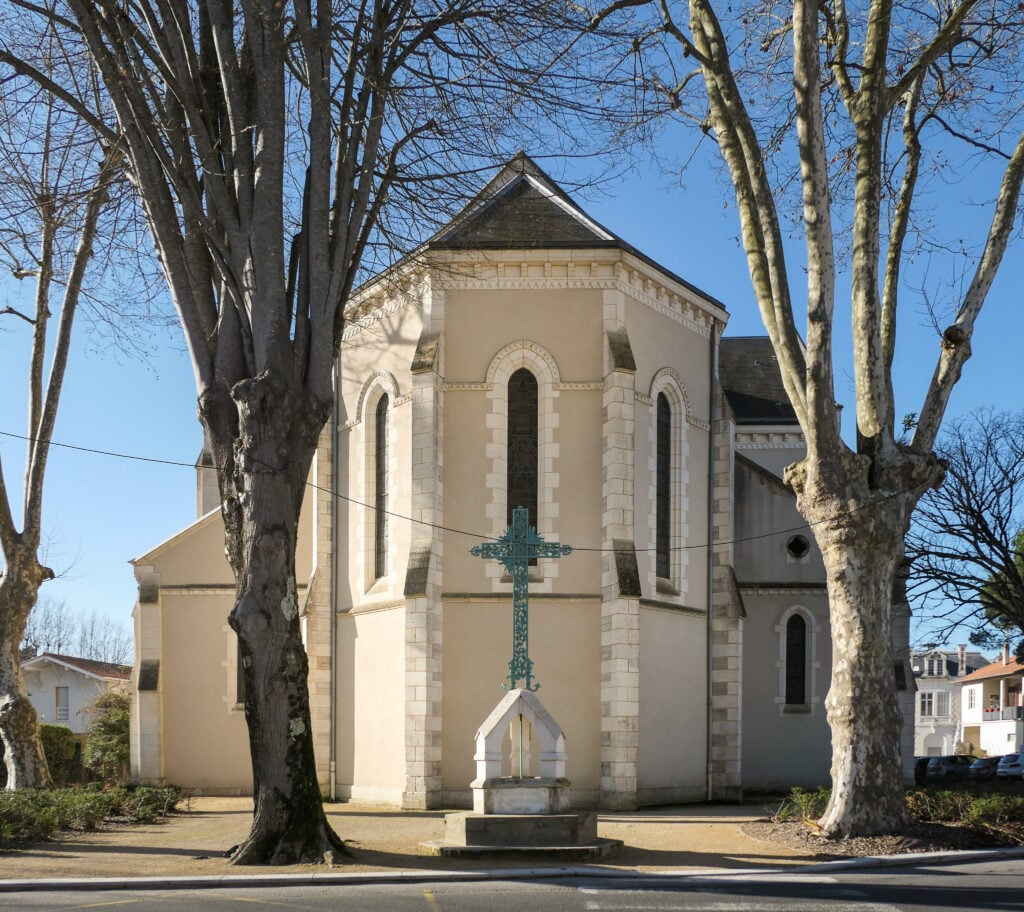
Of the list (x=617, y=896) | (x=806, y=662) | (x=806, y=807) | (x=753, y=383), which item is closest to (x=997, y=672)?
(x=753, y=383)

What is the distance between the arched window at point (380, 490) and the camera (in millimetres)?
19375

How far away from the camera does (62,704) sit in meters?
45.0

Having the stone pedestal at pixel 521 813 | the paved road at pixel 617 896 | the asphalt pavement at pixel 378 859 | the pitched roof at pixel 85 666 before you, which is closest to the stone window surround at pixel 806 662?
the asphalt pavement at pixel 378 859

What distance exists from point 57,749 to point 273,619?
16.5m

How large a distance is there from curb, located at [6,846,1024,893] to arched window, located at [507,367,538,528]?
8186mm

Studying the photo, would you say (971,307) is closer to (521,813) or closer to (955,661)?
(521,813)

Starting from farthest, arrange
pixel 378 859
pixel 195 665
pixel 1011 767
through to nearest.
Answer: pixel 1011 767
pixel 195 665
pixel 378 859

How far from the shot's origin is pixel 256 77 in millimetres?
11789

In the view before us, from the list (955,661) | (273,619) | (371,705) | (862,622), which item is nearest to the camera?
(273,619)

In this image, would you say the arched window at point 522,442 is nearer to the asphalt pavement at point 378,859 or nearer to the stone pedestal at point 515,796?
the asphalt pavement at point 378,859

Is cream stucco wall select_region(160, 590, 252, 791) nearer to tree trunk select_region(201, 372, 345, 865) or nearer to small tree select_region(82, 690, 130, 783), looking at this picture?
small tree select_region(82, 690, 130, 783)

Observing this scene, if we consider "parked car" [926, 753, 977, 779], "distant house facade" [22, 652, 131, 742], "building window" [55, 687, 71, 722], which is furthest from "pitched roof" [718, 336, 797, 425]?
"building window" [55, 687, 71, 722]

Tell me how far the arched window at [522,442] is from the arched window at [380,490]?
2.33m

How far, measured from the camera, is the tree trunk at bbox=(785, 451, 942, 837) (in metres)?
12.5
